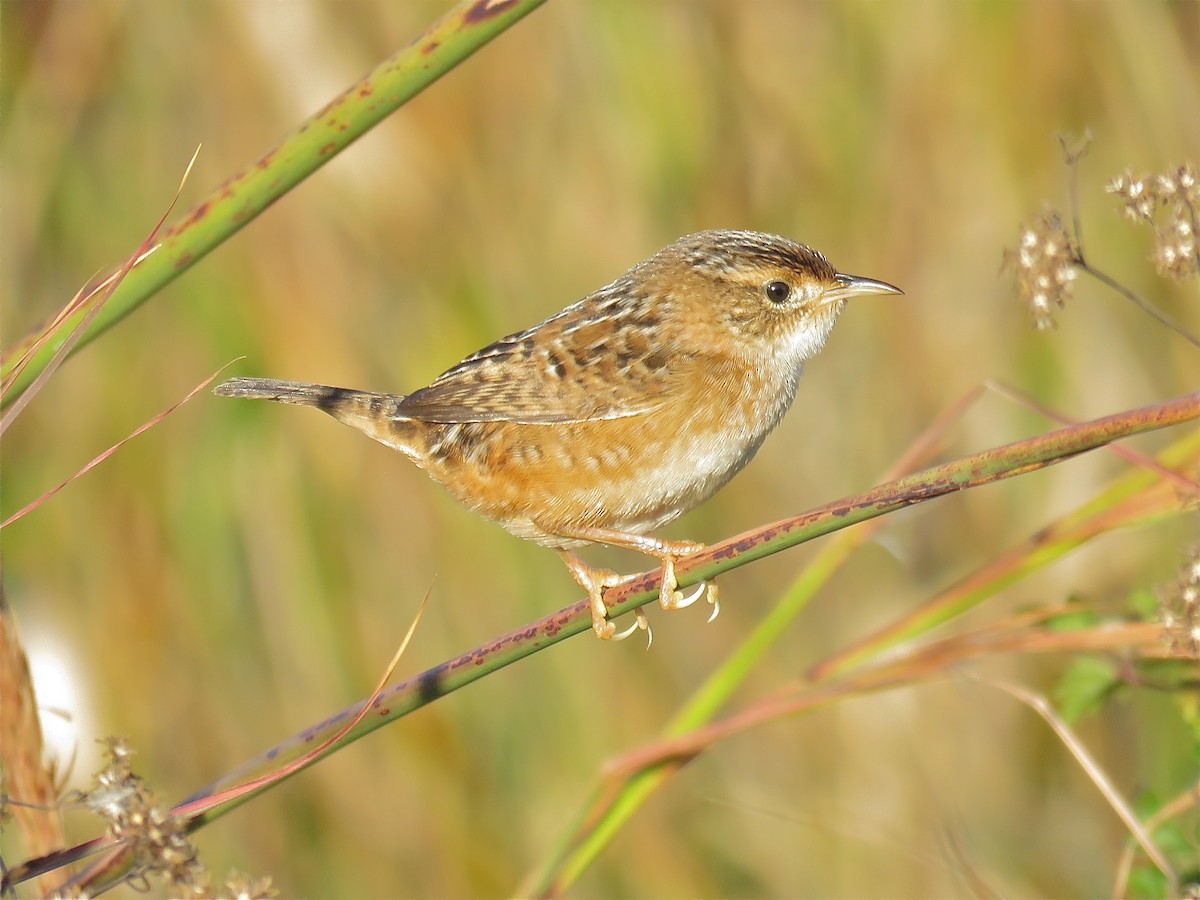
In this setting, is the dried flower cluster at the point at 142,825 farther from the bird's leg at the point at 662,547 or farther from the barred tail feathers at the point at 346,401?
the barred tail feathers at the point at 346,401

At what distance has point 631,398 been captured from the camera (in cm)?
274

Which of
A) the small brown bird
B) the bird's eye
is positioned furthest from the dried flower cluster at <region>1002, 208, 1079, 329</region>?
the bird's eye

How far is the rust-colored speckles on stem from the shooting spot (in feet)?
6.06

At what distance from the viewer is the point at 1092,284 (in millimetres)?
3863

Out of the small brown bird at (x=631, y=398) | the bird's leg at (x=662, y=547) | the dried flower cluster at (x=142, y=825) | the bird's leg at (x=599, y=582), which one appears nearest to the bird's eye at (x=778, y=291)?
the small brown bird at (x=631, y=398)

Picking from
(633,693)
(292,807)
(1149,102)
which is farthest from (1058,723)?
(292,807)

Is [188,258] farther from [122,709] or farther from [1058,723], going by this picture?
[122,709]

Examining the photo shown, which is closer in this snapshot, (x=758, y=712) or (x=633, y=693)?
(x=758, y=712)

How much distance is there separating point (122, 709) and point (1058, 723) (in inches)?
115

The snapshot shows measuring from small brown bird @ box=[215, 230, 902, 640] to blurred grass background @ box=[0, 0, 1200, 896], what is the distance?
0.94 meters

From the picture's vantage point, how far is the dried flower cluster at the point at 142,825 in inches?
59.9

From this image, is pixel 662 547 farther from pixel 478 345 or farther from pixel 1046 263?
pixel 478 345

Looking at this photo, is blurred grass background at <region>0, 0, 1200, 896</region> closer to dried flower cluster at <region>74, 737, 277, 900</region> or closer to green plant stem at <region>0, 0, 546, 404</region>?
green plant stem at <region>0, 0, 546, 404</region>

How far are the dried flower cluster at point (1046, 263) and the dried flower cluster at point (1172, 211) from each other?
0.11 m
